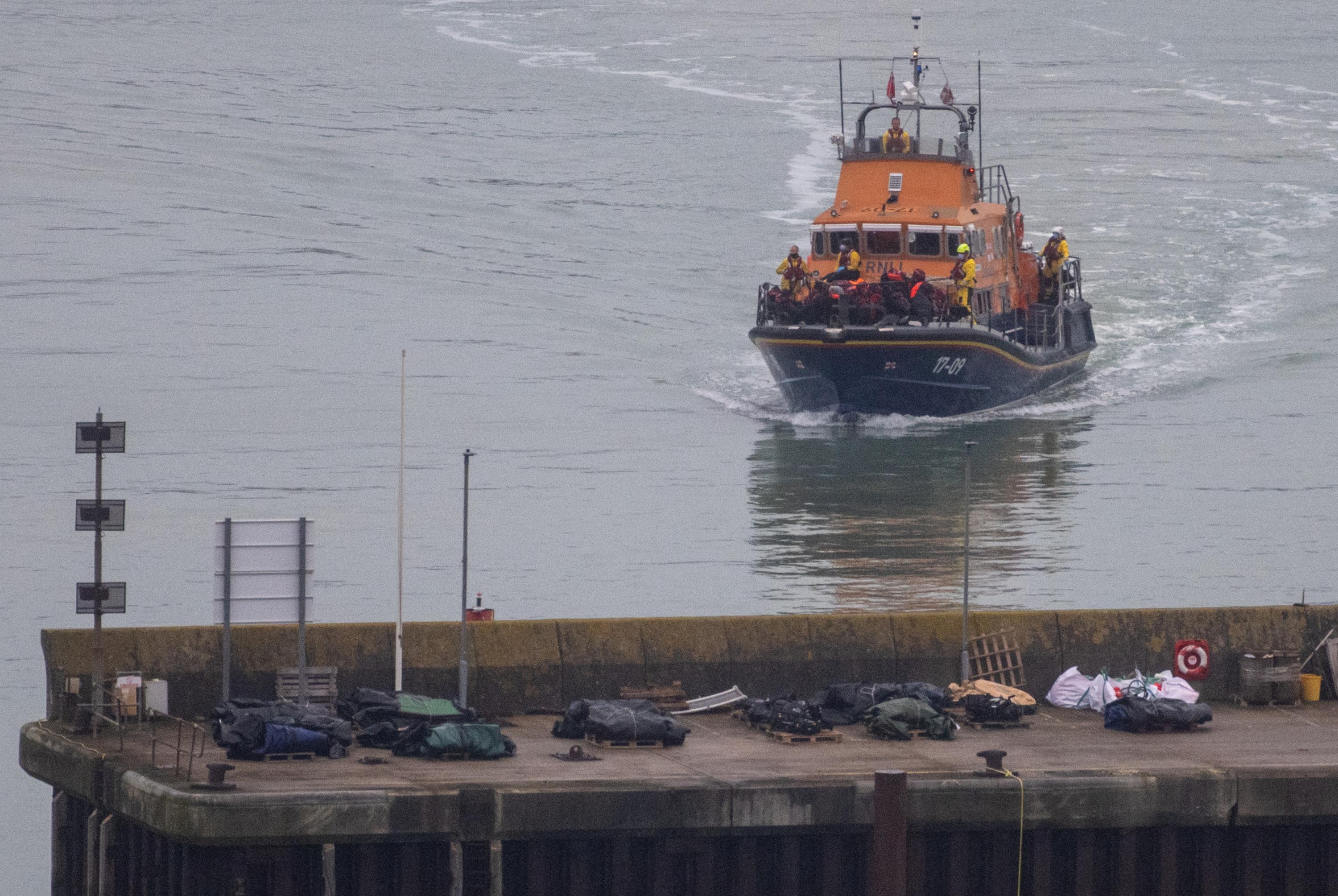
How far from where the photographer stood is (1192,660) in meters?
15.6

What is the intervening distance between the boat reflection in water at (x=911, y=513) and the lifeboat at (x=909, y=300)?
2.74ft

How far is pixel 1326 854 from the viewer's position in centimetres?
1298

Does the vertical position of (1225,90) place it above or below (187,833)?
above

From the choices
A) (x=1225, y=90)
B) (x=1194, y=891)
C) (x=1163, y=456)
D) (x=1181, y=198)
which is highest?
(x=1225, y=90)

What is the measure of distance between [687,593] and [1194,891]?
13.2m

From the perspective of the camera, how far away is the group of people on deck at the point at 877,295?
3688 cm

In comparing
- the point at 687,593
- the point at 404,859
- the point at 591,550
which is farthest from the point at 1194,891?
the point at 591,550

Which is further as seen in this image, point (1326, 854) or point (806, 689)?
point (806, 689)

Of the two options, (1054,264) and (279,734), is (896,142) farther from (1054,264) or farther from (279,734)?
(279,734)

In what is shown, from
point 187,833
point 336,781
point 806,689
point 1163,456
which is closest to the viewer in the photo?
point 187,833

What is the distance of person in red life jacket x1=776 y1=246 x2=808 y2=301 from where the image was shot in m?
37.6

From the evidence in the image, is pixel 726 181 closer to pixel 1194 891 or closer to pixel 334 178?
pixel 334 178

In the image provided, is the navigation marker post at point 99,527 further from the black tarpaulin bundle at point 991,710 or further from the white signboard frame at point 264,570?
the black tarpaulin bundle at point 991,710

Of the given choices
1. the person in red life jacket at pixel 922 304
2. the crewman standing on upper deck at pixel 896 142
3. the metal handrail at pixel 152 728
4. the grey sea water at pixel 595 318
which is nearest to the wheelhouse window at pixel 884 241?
the crewman standing on upper deck at pixel 896 142
